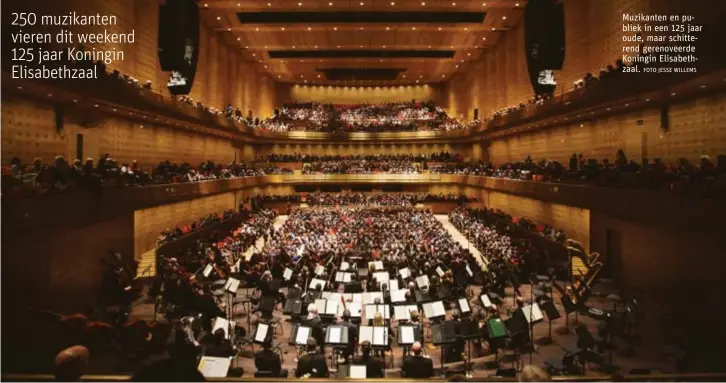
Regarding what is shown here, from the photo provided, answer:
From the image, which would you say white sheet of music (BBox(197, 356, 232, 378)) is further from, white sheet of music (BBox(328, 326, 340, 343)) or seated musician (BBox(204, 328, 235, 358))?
white sheet of music (BBox(328, 326, 340, 343))

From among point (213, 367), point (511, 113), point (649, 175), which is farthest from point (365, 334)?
point (511, 113)

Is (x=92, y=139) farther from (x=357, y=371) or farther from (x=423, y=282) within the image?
(x=357, y=371)

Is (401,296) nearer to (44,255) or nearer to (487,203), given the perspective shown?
(44,255)

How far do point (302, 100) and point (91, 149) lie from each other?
2787 cm

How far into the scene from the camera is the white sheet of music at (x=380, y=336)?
721 cm

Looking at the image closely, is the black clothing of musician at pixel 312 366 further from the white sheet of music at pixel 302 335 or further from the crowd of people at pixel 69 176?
the crowd of people at pixel 69 176

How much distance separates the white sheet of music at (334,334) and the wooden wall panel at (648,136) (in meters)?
11.4

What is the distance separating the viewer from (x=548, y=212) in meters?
21.8

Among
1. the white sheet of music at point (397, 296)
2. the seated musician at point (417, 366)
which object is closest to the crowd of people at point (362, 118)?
the white sheet of music at point (397, 296)

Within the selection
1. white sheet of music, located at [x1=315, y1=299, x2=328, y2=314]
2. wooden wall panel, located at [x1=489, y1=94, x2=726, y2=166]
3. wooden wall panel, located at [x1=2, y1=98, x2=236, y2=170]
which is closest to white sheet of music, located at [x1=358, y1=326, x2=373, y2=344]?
white sheet of music, located at [x1=315, y1=299, x2=328, y2=314]

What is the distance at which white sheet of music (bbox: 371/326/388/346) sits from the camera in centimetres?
721

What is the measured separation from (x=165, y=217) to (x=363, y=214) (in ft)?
32.3

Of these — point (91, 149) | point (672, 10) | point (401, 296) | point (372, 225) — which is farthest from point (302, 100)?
point (401, 296)

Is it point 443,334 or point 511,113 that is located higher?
point 511,113
